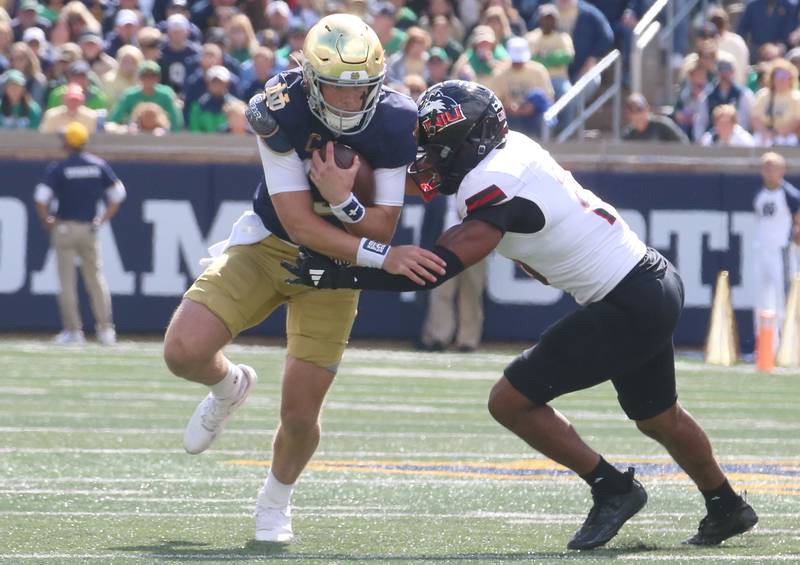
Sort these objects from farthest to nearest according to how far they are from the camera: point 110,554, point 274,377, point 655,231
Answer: point 655,231, point 274,377, point 110,554

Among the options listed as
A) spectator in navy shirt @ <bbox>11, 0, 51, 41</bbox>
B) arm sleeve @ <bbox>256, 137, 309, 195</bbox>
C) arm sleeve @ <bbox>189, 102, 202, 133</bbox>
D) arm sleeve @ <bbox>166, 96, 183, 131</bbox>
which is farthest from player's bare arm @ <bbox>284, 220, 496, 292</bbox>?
spectator in navy shirt @ <bbox>11, 0, 51, 41</bbox>

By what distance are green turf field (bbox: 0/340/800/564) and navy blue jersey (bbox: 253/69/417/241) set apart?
1.28 metres

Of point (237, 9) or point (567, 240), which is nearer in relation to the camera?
point (567, 240)

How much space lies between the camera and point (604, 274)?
560 cm

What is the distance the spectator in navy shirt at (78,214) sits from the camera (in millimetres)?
14844

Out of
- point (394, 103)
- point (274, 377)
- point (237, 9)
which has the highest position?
point (394, 103)

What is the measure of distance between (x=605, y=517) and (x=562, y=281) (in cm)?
80

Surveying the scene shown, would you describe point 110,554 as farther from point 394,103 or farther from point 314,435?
point 394,103

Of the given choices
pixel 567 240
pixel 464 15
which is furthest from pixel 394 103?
pixel 464 15

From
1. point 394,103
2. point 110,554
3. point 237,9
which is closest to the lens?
point 110,554

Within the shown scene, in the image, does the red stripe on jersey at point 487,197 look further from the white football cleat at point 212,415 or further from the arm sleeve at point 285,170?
the white football cleat at point 212,415

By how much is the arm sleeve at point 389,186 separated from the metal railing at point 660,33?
10947mm

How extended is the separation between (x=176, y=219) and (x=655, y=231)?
4.38 metres

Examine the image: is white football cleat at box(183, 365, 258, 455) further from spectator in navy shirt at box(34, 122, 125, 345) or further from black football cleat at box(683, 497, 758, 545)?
spectator in navy shirt at box(34, 122, 125, 345)
